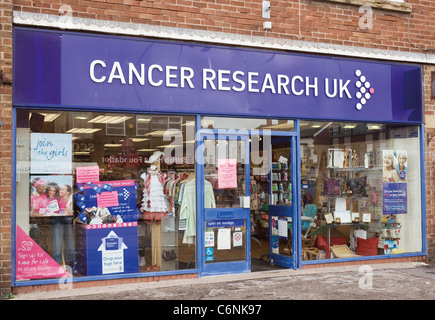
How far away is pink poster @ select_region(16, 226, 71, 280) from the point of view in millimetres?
7330

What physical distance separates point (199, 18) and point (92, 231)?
372cm

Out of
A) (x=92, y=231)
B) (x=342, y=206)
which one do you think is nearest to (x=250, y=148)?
(x=342, y=206)

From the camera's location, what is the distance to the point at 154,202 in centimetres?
828

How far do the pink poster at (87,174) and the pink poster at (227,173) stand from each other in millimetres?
2002

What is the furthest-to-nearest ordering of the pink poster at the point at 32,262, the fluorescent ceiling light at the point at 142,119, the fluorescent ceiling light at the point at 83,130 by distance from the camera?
the fluorescent ceiling light at the point at 142,119 → the fluorescent ceiling light at the point at 83,130 → the pink poster at the point at 32,262

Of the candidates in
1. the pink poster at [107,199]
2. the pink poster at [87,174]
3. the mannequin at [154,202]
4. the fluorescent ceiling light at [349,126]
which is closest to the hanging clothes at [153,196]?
the mannequin at [154,202]

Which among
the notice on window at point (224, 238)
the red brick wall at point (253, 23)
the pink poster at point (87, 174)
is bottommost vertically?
the notice on window at point (224, 238)

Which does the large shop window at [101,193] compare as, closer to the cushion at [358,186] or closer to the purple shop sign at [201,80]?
the purple shop sign at [201,80]

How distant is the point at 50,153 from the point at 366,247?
19.3 ft

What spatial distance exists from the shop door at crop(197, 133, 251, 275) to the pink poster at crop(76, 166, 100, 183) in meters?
1.60

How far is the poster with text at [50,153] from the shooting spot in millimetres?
7504

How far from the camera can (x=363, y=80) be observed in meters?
9.62

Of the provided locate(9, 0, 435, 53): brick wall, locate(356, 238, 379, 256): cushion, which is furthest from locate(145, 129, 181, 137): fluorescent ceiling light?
locate(356, 238, 379, 256): cushion

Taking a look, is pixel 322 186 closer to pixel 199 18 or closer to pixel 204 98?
pixel 204 98
